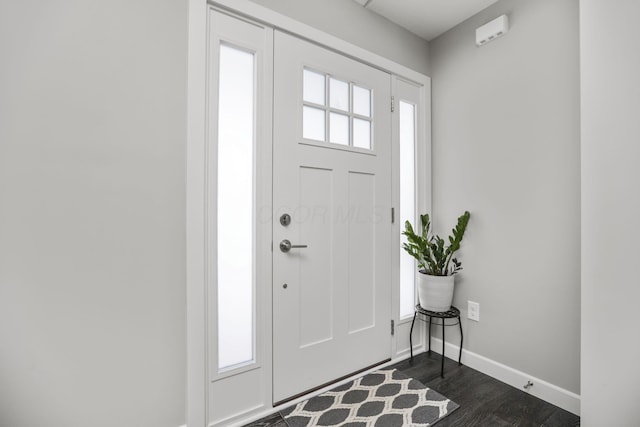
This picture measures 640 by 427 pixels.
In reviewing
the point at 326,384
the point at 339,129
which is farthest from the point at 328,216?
the point at 326,384

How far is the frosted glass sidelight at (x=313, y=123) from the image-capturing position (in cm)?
175

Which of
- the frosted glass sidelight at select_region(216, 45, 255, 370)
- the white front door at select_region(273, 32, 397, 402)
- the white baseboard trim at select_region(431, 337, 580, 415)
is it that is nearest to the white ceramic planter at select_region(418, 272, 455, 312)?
the white front door at select_region(273, 32, 397, 402)

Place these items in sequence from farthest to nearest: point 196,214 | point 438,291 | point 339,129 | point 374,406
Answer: point 438,291 < point 339,129 < point 374,406 < point 196,214

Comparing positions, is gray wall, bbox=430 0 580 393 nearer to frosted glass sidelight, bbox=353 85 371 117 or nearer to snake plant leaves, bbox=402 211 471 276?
snake plant leaves, bbox=402 211 471 276

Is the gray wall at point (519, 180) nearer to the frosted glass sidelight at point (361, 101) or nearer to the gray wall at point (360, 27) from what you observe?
the gray wall at point (360, 27)

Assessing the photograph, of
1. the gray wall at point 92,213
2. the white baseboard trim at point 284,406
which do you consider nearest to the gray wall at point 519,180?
the white baseboard trim at point 284,406

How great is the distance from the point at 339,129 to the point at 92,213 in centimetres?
142

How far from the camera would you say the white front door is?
164 cm

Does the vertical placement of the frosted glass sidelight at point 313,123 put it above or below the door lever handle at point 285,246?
above

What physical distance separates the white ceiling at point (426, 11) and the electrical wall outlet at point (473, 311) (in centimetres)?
212

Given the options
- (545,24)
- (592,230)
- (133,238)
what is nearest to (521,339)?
(592,230)

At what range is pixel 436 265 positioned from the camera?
2080mm

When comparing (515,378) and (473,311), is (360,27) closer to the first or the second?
(473,311)

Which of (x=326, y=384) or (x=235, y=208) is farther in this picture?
(x=326, y=384)
